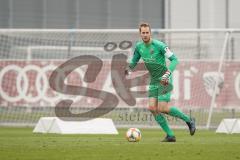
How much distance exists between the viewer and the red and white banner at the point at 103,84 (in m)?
22.9

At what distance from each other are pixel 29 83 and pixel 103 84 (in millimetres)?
2204

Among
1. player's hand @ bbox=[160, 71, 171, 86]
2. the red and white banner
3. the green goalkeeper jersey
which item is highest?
Answer: the green goalkeeper jersey

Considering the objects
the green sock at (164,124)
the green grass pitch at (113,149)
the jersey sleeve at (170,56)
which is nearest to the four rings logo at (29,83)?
the green grass pitch at (113,149)

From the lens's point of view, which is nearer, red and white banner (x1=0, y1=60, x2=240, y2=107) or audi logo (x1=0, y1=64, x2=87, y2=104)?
red and white banner (x1=0, y1=60, x2=240, y2=107)

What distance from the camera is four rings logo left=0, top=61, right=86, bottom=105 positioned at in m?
23.7

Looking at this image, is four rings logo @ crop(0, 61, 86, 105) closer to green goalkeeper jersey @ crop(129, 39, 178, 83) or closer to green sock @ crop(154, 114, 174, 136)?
green goalkeeper jersey @ crop(129, 39, 178, 83)

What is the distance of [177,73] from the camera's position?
2356 cm

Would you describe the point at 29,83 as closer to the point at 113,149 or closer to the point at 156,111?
the point at 156,111

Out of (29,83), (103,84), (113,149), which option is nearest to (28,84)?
(29,83)

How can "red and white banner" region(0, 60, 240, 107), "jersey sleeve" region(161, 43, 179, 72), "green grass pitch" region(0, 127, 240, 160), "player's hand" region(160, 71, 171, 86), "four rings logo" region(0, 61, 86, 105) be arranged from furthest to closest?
"four rings logo" region(0, 61, 86, 105) → "red and white banner" region(0, 60, 240, 107) → "jersey sleeve" region(161, 43, 179, 72) → "player's hand" region(160, 71, 171, 86) → "green grass pitch" region(0, 127, 240, 160)

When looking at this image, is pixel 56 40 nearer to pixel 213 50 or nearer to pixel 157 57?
pixel 213 50

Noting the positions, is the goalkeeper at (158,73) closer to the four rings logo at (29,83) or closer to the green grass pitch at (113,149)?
the green grass pitch at (113,149)

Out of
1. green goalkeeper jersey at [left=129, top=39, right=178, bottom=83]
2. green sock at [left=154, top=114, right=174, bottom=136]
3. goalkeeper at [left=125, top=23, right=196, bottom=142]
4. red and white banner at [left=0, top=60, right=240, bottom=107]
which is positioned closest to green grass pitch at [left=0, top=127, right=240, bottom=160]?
green sock at [left=154, top=114, right=174, bottom=136]

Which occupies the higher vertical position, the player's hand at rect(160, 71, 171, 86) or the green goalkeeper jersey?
the green goalkeeper jersey
